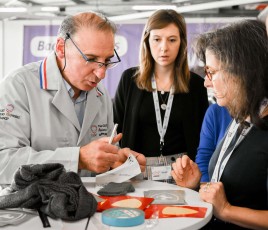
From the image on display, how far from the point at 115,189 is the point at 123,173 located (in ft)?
0.48

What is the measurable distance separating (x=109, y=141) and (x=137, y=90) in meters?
1.38

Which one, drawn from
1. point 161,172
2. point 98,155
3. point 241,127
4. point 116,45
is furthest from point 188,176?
point 116,45

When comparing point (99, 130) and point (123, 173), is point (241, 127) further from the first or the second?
point (99, 130)

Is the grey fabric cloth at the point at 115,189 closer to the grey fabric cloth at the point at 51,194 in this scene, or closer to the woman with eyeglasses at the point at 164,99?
the grey fabric cloth at the point at 51,194

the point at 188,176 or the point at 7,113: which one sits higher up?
the point at 7,113

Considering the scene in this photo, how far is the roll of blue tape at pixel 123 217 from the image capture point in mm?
1409

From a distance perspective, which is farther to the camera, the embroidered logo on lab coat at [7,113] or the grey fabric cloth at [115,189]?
the embroidered logo on lab coat at [7,113]

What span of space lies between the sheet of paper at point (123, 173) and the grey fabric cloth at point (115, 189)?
63 millimetres

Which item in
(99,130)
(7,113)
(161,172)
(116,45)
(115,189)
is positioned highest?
(116,45)

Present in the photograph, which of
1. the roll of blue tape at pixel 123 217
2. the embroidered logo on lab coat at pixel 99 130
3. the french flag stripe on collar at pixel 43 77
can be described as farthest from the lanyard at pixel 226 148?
the french flag stripe on collar at pixel 43 77

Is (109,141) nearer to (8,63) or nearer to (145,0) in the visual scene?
(8,63)

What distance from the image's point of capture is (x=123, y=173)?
6.44 ft

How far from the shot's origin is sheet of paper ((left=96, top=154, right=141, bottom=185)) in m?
1.95

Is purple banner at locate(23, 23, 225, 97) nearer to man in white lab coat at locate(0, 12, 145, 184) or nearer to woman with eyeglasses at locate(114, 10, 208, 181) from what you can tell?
woman with eyeglasses at locate(114, 10, 208, 181)
